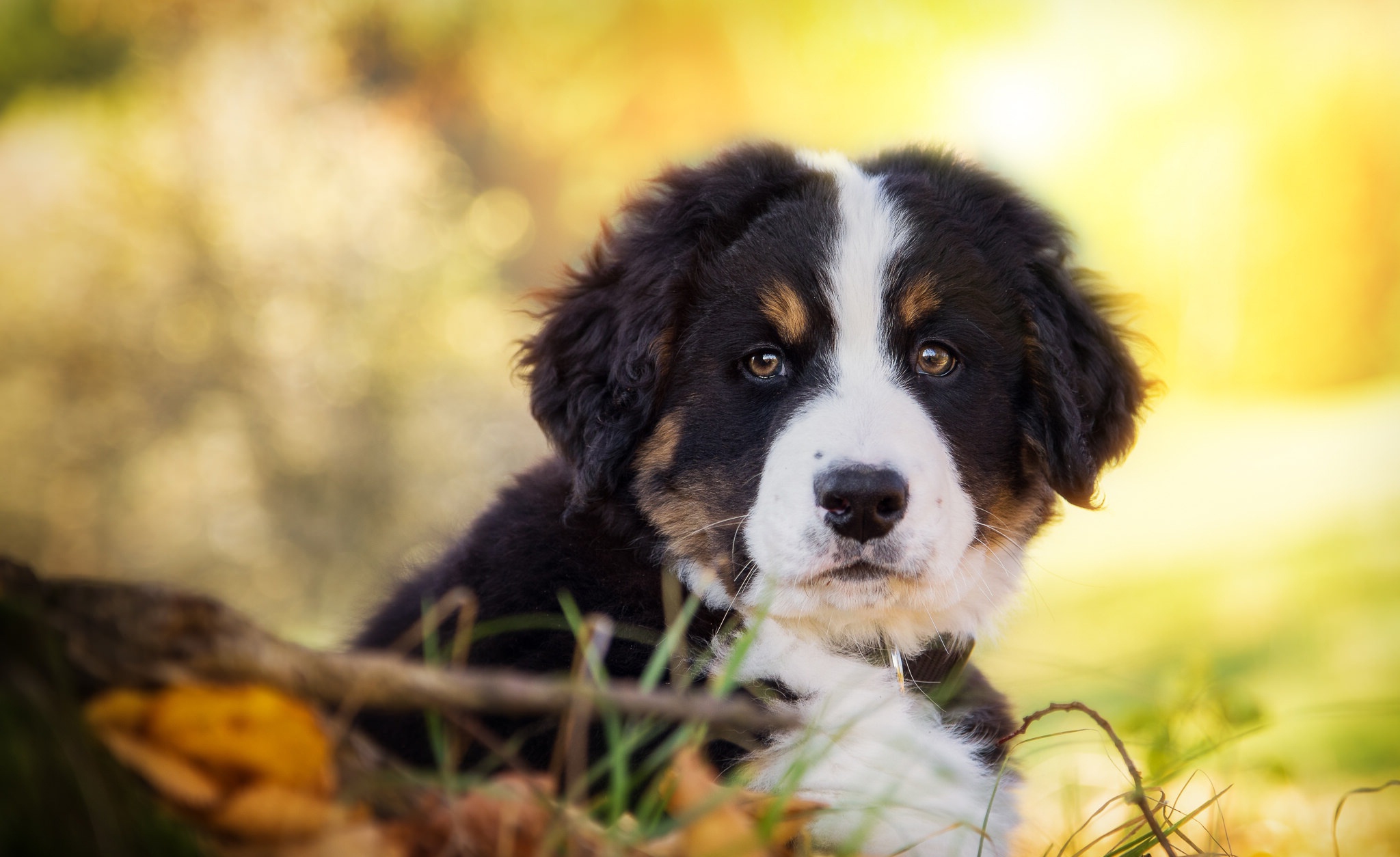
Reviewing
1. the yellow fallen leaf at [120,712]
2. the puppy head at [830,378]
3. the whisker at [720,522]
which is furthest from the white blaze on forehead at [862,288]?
the yellow fallen leaf at [120,712]

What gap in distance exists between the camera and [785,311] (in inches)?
104

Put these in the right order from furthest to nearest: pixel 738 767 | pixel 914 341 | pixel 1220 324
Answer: pixel 1220 324 → pixel 914 341 → pixel 738 767

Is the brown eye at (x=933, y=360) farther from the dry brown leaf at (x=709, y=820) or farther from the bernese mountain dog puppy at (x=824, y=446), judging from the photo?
the dry brown leaf at (x=709, y=820)

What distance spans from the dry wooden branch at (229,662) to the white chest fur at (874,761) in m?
0.87

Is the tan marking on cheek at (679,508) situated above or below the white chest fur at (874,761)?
above

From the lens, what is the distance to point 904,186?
2822mm

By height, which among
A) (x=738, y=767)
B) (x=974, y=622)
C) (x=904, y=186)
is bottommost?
(x=738, y=767)

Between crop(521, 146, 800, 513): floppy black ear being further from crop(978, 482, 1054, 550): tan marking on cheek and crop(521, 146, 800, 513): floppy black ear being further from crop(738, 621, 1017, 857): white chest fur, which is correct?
crop(978, 482, 1054, 550): tan marking on cheek

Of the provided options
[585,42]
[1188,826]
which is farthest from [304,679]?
[585,42]

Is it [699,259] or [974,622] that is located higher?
[699,259]

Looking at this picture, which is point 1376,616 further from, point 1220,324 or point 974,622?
point 974,622

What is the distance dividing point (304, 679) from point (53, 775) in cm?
28

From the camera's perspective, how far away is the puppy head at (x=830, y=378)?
2.47 m

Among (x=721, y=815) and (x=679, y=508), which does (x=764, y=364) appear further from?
(x=721, y=815)
